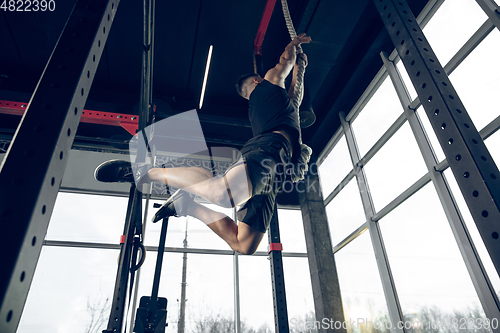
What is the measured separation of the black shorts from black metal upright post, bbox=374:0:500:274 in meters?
0.76

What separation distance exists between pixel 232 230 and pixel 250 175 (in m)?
0.54

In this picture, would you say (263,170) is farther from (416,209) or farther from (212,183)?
(416,209)

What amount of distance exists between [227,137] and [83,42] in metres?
5.20

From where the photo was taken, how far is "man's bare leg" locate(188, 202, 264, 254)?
5.96 feet

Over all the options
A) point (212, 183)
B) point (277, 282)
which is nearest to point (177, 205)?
point (212, 183)

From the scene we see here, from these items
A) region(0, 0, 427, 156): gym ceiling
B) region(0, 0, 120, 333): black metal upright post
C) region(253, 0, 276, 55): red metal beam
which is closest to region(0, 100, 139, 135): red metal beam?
region(0, 0, 427, 156): gym ceiling

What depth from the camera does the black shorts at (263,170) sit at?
1.56m

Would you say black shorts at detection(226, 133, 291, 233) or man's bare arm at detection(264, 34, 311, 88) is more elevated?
man's bare arm at detection(264, 34, 311, 88)

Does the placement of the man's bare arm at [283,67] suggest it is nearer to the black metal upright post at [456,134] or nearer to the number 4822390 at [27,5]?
the black metal upright post at [456,134]

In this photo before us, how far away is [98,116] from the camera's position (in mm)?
4426

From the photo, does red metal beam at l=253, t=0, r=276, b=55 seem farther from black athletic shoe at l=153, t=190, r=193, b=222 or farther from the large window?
black athletic shoe at l=153, t=190, r=193, b=222

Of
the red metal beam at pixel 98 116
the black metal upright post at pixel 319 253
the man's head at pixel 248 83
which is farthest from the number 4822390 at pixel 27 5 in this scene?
the black metal upright post at pixel 319 253

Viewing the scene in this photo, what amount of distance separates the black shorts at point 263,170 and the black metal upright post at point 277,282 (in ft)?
3.52

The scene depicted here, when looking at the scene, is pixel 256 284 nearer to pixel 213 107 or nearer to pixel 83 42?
pixel 213 107
